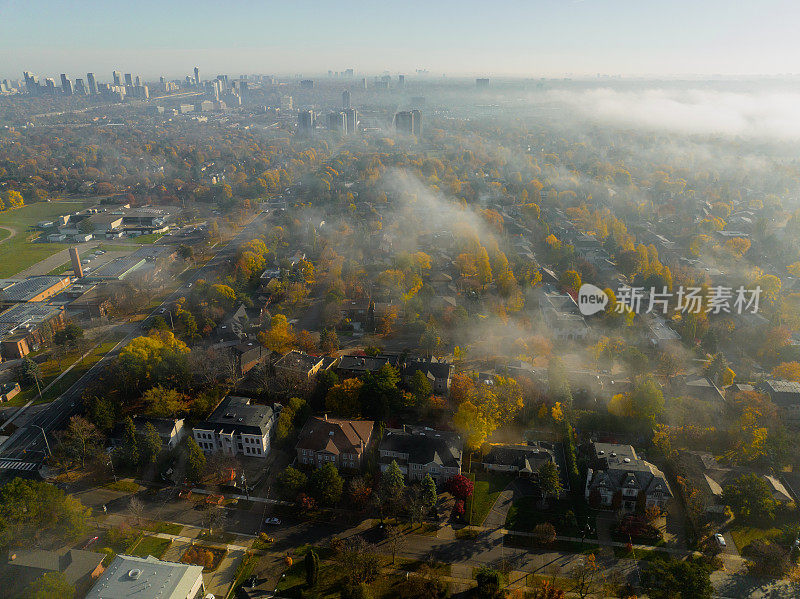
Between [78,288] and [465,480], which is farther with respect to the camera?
[78,288]

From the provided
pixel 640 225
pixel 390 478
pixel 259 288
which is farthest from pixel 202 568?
pixel 640 225

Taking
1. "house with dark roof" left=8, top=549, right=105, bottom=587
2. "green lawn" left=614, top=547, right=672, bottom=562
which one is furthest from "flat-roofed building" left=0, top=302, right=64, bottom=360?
"green lawn" left=614, top=547, right=672, bottom=562

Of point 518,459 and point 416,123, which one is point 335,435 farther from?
point 416,123

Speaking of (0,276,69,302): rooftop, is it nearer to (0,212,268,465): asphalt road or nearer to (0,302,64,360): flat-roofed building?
(0,302,64,360): flat-roofed building

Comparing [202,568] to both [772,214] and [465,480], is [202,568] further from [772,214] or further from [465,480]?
[772,214]

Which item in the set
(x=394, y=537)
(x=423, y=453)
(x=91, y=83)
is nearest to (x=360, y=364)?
(x=423, y=453)
